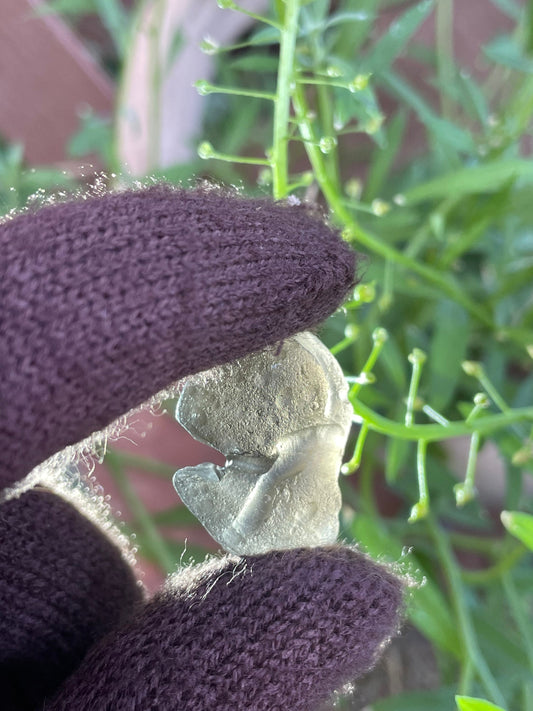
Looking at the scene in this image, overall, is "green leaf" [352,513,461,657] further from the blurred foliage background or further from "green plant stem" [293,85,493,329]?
"green plant stem" [293,85,493,329]

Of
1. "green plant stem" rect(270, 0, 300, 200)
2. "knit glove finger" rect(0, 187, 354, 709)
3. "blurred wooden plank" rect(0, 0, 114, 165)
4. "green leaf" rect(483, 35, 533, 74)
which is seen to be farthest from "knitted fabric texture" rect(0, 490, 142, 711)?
"blurred wooden plank" rect(0, 0, 114, 165)

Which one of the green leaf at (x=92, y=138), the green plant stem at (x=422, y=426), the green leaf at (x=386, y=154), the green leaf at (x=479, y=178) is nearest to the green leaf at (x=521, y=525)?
the green plant stem at (x=422, y=426)

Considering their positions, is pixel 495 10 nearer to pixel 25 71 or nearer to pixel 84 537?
pixel 25 71

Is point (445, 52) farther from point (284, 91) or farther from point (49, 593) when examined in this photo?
point (49, 593)

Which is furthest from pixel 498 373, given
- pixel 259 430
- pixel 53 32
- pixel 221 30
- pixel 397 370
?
pixel 53 32

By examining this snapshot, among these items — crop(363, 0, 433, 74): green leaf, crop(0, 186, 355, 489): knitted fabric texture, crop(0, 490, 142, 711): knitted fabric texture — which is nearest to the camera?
crop(0, 186, 355, 489): knitted fabric texture

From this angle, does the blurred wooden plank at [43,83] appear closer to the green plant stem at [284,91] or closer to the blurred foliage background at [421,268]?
the blurred foliage background at [421,268]

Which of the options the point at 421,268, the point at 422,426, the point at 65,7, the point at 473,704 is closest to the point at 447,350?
the point at 421,268
